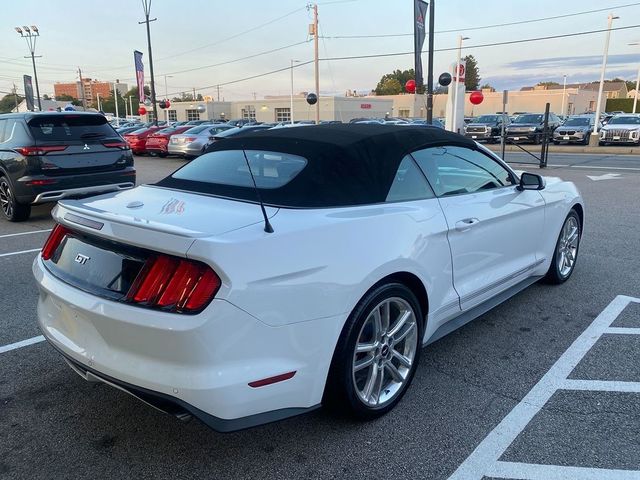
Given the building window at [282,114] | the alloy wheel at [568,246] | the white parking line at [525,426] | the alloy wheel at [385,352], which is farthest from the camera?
the building window at [282,114]

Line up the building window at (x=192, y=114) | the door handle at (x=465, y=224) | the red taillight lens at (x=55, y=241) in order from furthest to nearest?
the building window at (x=192, y=114) → the door handle at (x=465, y=224) → the red taillight lens at (x=55, y=241)

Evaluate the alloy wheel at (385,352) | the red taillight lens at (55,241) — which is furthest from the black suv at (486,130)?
the red taillight lens at (55,241)

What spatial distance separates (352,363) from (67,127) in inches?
291

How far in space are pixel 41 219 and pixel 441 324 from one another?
7970 mm

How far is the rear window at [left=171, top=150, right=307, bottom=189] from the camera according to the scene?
122 inches

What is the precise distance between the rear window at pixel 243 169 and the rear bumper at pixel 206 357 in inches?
38.7

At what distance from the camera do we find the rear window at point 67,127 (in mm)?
8109

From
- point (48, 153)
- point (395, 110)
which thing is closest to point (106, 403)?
point (48, 153)

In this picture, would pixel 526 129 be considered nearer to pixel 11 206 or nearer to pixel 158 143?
pixel 158 143

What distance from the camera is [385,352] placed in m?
2.95

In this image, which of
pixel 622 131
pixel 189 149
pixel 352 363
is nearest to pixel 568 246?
pixel 352 363

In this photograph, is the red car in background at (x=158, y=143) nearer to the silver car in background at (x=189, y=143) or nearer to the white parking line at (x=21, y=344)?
the silver car in background at (x=189, y=143)

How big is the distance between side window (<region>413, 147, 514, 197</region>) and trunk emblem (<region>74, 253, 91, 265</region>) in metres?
2.07

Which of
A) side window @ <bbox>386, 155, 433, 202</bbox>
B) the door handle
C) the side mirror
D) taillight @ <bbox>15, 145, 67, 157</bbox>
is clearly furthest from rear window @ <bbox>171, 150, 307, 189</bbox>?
taillight @ <bbox>15, 145, 67, 157</bbox>
